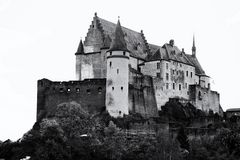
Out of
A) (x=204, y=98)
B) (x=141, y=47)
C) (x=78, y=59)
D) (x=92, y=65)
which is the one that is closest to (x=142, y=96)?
(x=92, y=65)

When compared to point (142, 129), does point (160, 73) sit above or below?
above

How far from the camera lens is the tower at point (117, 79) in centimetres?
9994

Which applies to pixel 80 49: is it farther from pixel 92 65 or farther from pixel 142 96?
pixel 142 96

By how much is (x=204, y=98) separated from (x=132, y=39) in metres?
16.5

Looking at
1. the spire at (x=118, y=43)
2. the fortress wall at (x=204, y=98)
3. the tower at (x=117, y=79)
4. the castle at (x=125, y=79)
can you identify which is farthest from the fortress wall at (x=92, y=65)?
the fortress wall at (x=204, y=98)

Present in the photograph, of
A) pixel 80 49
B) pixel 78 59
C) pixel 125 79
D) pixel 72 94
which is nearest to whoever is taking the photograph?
pixel 125 79

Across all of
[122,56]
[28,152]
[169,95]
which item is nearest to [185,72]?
[169,95]

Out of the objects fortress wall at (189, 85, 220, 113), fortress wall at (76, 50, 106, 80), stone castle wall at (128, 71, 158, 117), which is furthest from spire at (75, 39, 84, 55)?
fortress wall at (189, 85, 220, 113)

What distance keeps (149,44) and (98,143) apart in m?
35.9

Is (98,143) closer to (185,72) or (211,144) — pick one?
(211,144)

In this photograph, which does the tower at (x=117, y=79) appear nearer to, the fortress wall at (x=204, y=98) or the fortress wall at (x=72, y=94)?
the fortress wall at (x=72, y=94)

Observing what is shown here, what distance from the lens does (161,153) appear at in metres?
91.2

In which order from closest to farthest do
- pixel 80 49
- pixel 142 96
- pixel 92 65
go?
pixel 142 96, pixel 92 65, pixel 80 49

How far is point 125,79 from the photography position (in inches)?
3981
